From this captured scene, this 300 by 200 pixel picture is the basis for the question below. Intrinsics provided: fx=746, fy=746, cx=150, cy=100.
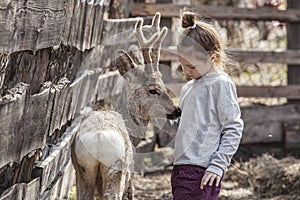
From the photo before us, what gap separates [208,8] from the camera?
9422 millimetres

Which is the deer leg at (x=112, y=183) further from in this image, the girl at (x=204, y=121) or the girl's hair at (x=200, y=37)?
the girl's hair at (x=200, y=37)

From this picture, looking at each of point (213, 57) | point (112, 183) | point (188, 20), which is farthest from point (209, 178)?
point (188, 20)

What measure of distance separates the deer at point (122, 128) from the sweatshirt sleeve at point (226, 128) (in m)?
0.57

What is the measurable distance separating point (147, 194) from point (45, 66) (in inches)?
119

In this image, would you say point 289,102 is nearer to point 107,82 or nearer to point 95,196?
point 107,82

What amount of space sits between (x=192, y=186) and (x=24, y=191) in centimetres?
96

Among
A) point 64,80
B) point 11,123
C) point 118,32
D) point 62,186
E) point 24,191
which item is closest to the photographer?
point 11,123

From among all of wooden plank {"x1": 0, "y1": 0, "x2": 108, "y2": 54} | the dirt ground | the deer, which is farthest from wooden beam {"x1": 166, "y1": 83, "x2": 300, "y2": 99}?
the deer

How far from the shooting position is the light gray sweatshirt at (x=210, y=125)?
4168mm

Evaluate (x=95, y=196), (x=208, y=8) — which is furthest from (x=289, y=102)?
(x=95, y=196)

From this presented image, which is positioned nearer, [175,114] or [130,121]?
[175,114]

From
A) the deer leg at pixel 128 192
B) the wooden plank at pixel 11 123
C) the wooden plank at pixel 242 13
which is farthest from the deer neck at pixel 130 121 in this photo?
the wooden plank at pixel 242 13

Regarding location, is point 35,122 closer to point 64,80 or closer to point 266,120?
point 64,80

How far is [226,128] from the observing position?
13.8ft
